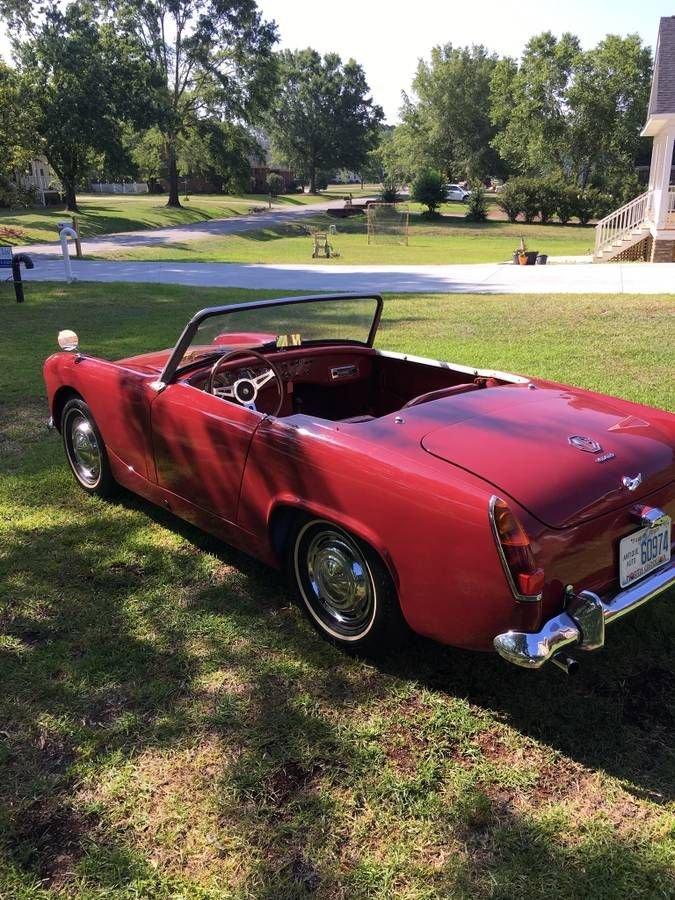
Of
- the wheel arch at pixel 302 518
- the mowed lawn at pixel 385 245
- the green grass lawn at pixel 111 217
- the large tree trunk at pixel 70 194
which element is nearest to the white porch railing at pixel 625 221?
the mowed lawn at pixel 385 245

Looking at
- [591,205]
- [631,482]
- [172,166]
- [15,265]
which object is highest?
[172,166]

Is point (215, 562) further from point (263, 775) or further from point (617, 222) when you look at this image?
point (617, 222)

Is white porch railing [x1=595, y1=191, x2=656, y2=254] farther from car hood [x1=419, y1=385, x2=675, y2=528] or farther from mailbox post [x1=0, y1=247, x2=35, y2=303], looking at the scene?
car hood [x1=419, y1=385, x2=675, y2=528]

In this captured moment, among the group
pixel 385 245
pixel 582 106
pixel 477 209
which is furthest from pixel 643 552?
pixel 582 106

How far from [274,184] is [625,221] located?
54.3m

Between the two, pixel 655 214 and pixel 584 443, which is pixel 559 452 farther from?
pixel 655 214

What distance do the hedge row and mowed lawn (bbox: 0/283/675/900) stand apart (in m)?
39.4

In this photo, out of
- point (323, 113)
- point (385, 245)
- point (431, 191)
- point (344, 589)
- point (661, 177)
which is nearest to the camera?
point (344, 589)

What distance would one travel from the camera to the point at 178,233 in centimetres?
3394

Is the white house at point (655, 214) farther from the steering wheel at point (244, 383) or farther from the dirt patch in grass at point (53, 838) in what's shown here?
the dirt patch in grass at point (53, 838)

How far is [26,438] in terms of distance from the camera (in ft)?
18.1

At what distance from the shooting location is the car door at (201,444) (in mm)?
3100

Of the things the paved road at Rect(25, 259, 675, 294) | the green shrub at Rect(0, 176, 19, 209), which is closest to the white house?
the paved road at Rect(25, 259, 675, 294)

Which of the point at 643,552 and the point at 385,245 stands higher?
the point at 385,245
